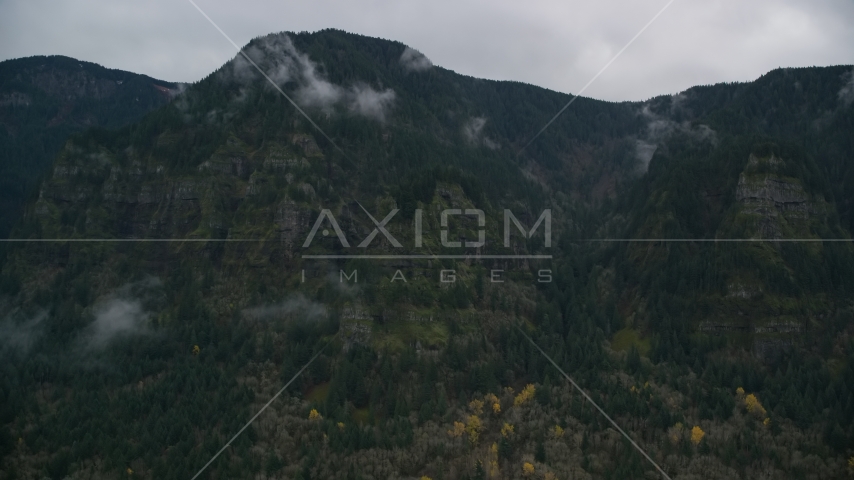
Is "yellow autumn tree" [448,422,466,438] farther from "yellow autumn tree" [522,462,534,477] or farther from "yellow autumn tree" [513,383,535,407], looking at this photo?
"yellow autumn tree" [522,462,534,477]

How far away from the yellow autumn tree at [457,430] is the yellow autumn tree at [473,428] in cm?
112

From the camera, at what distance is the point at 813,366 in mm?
158000

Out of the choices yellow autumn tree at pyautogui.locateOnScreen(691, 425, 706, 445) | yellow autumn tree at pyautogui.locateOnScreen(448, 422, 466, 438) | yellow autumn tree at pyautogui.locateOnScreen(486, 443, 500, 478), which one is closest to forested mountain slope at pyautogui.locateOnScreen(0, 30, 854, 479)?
yellow autumn tree at pyautogui.locateOnScreen(486, 443, 500, 478)

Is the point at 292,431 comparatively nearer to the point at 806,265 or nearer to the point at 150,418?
the point at 150,418

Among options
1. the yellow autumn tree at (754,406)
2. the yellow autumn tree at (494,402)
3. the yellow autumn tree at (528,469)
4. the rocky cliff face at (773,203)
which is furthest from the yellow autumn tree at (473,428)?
the rocky cliff face at (773,203)

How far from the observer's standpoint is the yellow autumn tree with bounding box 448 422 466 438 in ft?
456

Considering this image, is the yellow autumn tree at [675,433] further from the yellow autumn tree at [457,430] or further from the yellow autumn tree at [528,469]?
the yellow autumn tree at [457,430]

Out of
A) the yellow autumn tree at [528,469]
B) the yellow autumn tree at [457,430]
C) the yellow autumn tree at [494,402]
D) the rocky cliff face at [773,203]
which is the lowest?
the yellow autumn tree at [528,469]

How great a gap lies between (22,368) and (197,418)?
49.0 m

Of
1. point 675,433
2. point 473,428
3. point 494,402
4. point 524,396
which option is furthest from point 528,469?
point 675,433

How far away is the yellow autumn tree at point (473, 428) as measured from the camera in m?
138

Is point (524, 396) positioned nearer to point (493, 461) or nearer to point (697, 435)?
point (493, 461)

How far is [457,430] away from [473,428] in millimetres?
3228

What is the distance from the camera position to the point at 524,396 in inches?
5955
